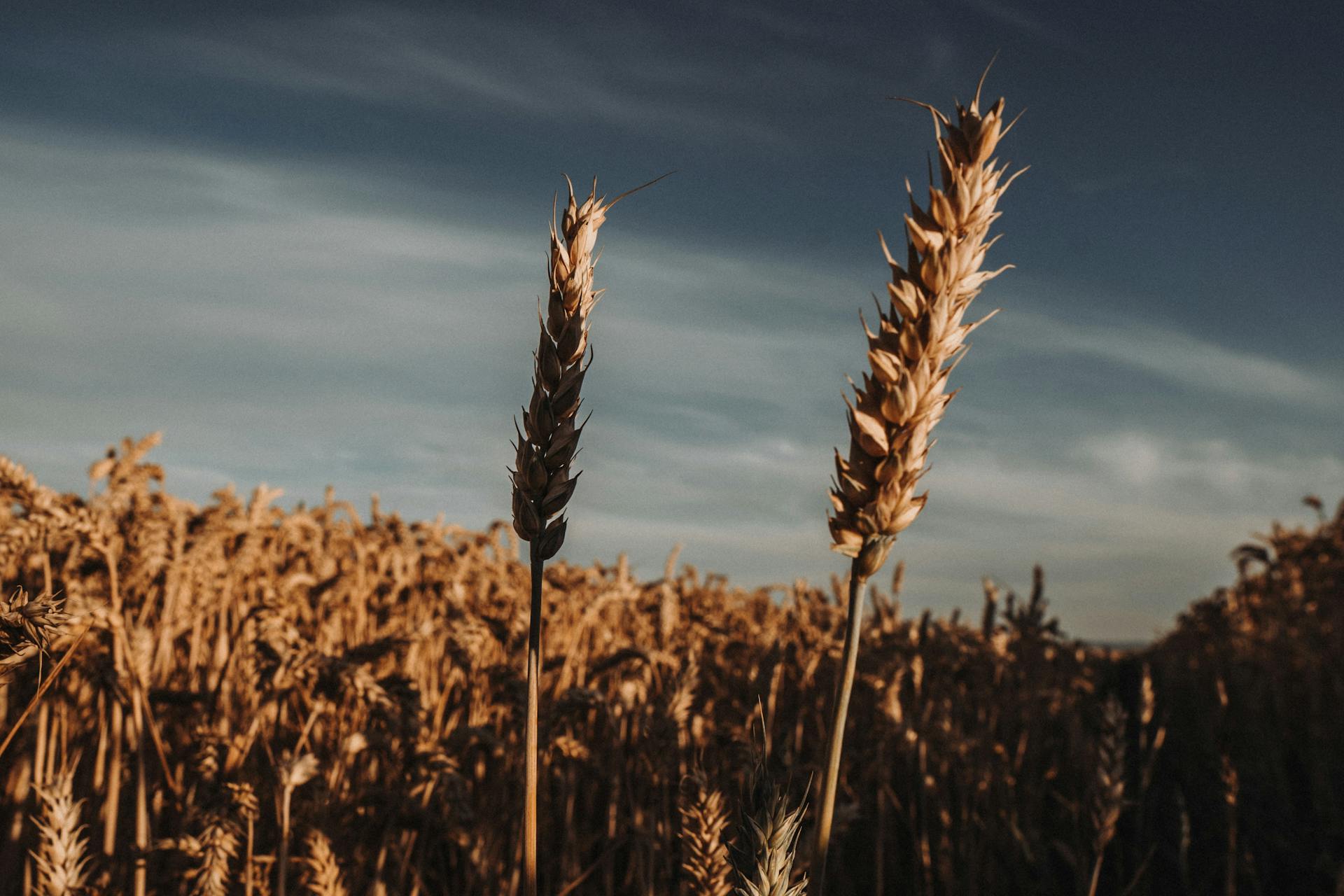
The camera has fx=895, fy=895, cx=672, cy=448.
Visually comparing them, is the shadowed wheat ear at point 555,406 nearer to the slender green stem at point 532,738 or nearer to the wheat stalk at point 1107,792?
the slender green stem at point 532,738

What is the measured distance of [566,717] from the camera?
10.7 ft

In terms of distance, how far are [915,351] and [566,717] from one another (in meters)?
2.48

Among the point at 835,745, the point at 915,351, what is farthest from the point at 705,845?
the point at 915,351

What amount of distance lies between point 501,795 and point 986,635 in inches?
143

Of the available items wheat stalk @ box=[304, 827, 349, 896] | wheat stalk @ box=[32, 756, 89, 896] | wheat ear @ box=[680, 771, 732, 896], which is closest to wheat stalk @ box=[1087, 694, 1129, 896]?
wheat ear @ box=[680, 771, 732, 896]

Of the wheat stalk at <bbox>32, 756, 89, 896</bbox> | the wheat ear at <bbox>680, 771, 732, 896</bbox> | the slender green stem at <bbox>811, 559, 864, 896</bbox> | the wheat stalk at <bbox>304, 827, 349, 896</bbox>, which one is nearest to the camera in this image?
the slender green stem at <bbox>811, 559, 864, 896</bbox>

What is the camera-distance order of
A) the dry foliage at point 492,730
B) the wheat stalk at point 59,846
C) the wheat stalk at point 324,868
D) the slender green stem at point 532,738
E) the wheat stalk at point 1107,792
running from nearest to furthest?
the slender green stem at point 532,738
the wheat stalk at point 59,846
the wheat stalk at point 324,868
the wheat stalk at point 1107,792
the dry foliage at point 492,730

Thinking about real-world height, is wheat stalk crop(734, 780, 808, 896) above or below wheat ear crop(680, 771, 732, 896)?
above

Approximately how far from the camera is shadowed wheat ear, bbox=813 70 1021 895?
114 centimetres

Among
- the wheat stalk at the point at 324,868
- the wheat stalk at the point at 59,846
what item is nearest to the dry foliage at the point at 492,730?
the wheat stalk at the point at 59,846

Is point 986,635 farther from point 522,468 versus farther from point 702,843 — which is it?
point 522,468

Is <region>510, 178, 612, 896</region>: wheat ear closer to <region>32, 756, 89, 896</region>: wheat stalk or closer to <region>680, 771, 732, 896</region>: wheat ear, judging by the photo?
<region>680, 771, 732, 896</region>: wheat ear

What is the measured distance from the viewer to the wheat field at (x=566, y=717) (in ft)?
4.01

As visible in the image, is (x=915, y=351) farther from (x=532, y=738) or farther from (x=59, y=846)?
(x=59, y=846)
